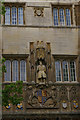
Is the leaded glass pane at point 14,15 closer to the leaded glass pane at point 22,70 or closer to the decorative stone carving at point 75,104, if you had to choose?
the leaded glass pane at point 22,70

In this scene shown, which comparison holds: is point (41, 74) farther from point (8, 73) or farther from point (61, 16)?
point (61, 16)

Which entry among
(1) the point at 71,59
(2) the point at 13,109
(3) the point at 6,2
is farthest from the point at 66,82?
(3) the point at 6,2

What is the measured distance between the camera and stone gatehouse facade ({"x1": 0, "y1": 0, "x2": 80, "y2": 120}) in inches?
521

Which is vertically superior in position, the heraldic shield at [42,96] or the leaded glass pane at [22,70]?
the leaded glass pane at [22,70]

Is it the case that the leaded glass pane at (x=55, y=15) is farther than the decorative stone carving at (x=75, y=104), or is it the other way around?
the leaded glass pane at (x=55, y=15)

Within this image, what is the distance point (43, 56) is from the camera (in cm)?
1391

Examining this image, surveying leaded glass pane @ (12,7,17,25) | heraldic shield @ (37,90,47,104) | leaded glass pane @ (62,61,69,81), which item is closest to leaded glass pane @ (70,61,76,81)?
leaded glass pane @ (62,61,69,81)

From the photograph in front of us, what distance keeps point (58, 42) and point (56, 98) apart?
9.65 ft

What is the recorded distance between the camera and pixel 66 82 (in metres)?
13.9

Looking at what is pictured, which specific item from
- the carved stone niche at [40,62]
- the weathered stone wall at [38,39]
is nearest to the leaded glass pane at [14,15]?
the weathered stone wall at [38,39]

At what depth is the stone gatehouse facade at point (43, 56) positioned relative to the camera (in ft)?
43.4

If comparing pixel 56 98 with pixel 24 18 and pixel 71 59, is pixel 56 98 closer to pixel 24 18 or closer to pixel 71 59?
pixel 71 59

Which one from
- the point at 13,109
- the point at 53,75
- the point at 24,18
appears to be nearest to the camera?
the point at 13,109

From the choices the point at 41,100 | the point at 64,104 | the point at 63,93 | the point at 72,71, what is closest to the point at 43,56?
the point at 72,71
